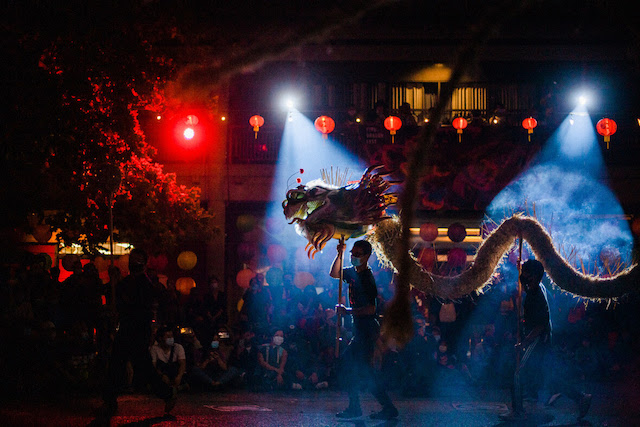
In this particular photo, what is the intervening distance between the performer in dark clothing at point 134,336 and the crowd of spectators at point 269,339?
1033 mm

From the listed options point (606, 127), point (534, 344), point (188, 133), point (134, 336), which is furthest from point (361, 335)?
point (606, 127)

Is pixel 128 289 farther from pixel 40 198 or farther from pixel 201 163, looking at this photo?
pixel 201 163

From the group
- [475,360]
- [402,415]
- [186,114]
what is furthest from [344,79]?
[402,415]

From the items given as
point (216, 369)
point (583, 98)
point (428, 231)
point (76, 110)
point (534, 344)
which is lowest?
point (216, 369)

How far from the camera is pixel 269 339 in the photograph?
10789 mm

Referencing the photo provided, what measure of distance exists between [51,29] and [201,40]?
2758 millimetres

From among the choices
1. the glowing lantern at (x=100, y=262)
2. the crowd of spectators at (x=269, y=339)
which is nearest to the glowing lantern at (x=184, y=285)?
the glowing lantern at (x=100, y=262)

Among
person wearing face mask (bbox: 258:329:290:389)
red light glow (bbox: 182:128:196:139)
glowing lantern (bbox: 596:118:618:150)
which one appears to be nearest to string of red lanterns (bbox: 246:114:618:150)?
glowing lantern (bbox: 596:118:618:150)

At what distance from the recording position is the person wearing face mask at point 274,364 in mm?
10242

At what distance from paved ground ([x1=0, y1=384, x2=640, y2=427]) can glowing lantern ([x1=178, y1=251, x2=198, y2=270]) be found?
4963mm

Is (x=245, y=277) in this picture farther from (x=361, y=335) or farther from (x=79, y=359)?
(x=361, y=335)

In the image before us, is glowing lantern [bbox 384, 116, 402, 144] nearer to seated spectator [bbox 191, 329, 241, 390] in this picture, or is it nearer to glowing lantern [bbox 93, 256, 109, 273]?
seated spectator [bbox 191, 329, 241, 390]

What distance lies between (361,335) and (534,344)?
184cm

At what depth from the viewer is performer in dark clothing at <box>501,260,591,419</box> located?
23.9ft
